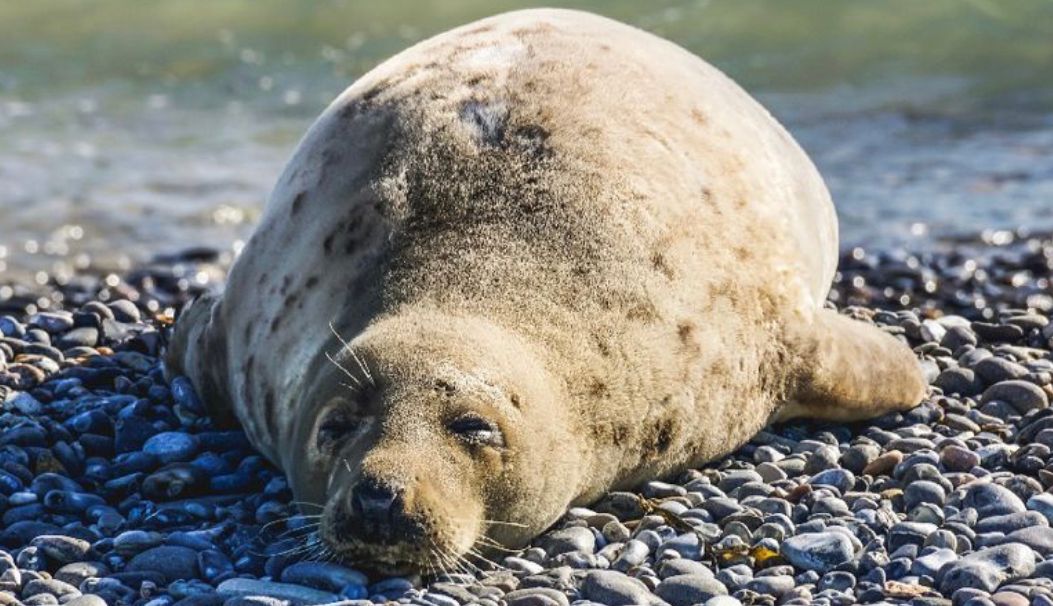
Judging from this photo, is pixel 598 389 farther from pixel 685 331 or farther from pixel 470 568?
pixel 470 568

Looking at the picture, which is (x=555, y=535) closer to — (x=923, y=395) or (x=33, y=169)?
(x=923, y=395)

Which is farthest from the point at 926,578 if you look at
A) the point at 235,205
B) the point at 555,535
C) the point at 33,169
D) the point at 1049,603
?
the point at 33,169

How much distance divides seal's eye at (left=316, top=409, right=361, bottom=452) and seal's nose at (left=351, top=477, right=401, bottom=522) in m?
0.31

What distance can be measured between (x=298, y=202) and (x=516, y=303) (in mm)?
1094

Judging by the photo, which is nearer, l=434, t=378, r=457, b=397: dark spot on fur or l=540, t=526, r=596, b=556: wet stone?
l=434, t=378, r=457, b=397: dark spot on fur

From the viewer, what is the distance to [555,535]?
5.14 metres

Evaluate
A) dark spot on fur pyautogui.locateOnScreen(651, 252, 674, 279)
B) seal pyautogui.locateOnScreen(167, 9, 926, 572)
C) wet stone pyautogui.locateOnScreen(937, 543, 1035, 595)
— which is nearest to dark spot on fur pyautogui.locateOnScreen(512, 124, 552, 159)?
seal pyautogui.locateOnScreen(167, 9, 926, 572)

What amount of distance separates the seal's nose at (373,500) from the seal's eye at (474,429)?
298mm

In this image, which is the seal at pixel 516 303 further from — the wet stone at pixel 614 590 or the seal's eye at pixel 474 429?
the wet stone at pixel 614 590

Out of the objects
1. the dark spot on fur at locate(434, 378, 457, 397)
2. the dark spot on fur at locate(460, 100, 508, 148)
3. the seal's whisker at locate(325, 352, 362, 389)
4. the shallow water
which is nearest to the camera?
the dark spot on fur at locate(434, 378, 457, 397)

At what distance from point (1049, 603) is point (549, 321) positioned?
5.20 ft

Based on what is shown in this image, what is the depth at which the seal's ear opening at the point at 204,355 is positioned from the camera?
21.0 ft

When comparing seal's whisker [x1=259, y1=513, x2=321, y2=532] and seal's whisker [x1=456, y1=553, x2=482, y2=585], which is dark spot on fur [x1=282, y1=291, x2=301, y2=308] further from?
seal's whisker [x1=456, y1=553, x2=482, y2=585]

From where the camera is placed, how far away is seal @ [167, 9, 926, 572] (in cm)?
485
